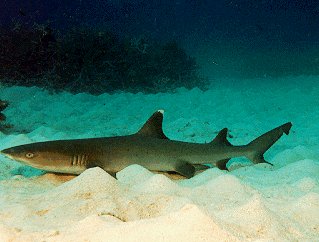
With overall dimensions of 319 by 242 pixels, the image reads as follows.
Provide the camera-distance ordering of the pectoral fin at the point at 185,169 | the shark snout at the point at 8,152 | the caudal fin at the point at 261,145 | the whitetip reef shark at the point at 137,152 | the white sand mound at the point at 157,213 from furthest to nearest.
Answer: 1. the caudal fin at the point at 261,145
2. the pectoral fin at the point at 185,169
3. the whitetip reef shark at the point at 137,152
4. the shark snout at the point at 8,152
5. the white sand mound at the point at 157,213

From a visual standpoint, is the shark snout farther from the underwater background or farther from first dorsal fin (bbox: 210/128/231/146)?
first dorsal fin (bbox: 210/128/231/146)

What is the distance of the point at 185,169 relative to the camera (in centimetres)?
447

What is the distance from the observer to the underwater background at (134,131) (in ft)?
6.53

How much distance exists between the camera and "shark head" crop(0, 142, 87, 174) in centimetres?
371

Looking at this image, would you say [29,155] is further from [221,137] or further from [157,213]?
[221,137]

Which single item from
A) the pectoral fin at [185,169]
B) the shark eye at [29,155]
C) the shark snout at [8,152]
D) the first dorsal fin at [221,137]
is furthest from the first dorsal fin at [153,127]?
the shark snout at [8,152]

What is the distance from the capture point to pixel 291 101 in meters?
11.7

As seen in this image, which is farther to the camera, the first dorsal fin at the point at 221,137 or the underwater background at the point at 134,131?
the first dorsal fin at the point at 221,137

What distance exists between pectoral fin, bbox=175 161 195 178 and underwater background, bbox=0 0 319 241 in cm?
18

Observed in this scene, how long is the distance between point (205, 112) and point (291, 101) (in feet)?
13.1

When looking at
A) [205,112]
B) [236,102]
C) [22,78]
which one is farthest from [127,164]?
[22,78]

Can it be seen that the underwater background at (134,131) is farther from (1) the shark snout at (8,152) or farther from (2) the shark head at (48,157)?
(1) the shark snout at (8,152)

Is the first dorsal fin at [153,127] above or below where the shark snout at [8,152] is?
above

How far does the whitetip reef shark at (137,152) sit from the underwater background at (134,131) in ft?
0.68
